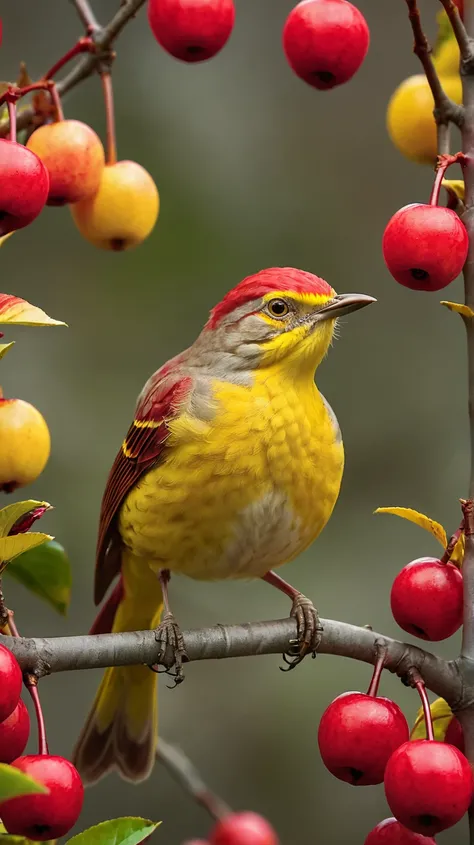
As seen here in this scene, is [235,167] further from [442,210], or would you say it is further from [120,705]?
[442,210]

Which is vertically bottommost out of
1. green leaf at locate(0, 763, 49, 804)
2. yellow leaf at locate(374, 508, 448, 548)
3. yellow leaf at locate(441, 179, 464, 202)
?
green leaf at locate(0, 763, 49, 804)

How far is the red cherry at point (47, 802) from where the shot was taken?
77.9 inches

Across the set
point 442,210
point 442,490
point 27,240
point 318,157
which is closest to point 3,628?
point 442,210

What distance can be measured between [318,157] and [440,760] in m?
5.45

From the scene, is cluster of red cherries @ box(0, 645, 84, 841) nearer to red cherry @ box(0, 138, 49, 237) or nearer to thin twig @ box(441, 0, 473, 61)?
red cherry @ box(0, 138, 49, 237)

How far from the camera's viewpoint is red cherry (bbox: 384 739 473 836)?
1965 mm

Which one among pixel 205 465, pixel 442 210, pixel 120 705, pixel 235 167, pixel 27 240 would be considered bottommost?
pixel 120 705

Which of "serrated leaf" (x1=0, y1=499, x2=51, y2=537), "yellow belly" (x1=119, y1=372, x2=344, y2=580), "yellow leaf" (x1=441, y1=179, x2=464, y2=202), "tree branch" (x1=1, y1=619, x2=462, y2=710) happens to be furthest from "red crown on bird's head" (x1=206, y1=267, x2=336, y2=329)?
"serrated leaf" (x1=0, y1=499, x2=51, y2=537)

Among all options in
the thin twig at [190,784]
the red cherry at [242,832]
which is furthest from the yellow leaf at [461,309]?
the red cherry at [242,832]

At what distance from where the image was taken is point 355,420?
6230mm

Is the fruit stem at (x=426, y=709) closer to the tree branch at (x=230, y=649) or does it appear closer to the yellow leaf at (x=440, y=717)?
the tree branch at (x=230, y=649)

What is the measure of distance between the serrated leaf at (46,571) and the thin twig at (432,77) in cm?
111

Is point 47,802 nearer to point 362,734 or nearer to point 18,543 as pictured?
point 18,543

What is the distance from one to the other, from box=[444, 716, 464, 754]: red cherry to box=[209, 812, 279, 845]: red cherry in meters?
1.32
